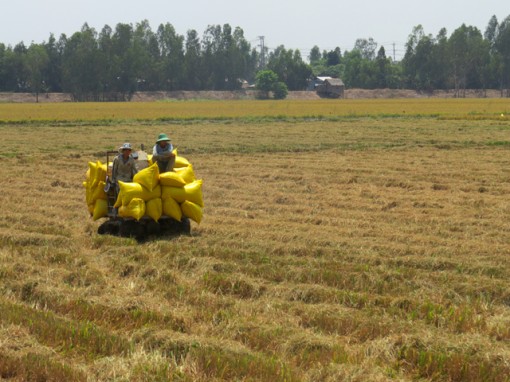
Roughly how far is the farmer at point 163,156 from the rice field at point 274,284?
3.54 ft

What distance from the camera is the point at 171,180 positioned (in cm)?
1094

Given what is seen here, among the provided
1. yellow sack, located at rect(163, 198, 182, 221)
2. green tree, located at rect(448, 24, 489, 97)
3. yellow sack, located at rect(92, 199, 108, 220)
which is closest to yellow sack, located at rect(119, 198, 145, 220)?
yellow sack, located at rect(163, 198, 182, 221)

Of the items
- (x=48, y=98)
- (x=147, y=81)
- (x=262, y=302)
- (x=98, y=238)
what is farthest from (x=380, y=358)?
(x=147, y=81)

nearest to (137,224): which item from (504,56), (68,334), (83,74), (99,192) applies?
(99,192)

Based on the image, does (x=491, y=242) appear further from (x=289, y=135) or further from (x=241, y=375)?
(x=289, y=135)

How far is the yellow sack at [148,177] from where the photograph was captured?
1073 centimetres

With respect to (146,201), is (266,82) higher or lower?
higher

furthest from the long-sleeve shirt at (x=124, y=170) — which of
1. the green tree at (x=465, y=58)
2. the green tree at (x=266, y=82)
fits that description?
the green tree at (x=465, y=58)

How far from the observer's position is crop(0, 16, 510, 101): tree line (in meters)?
112

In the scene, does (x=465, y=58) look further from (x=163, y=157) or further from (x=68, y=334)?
(x=68, y=334)

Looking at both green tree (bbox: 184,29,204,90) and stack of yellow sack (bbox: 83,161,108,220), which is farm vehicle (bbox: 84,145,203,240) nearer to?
stack of yellow sack (bbox: 83,161,108,220)

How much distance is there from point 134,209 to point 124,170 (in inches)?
36.4

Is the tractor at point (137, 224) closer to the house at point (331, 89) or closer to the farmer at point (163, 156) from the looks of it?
the farmer at point (163, 156)

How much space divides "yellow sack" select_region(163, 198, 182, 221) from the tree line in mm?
102864
